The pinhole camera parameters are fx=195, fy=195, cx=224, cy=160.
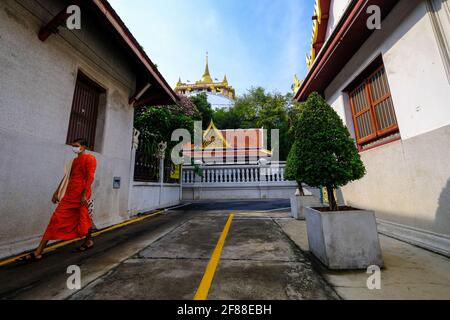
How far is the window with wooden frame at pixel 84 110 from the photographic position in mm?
4250

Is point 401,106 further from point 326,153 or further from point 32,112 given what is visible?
point 32,112

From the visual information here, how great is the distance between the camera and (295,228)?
4145 mm

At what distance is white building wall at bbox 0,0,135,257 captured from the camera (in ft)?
9.23

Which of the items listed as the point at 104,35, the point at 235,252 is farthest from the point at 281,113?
the point at 235,252

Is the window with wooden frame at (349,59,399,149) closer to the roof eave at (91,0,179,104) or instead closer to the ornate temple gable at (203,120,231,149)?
the roof eave at (91,0,179,104)

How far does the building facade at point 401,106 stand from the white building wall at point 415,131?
13mm

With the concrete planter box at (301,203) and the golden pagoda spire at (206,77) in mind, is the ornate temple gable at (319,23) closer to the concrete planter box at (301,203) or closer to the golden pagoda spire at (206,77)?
the concrete planter box at (301,203)

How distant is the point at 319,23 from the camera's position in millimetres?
6547

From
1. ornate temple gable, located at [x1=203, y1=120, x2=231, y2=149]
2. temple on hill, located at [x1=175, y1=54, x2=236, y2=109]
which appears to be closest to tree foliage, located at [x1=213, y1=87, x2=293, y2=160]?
ornate temple gable, located at [x1=203, y1=120, x2=231, y2=149]

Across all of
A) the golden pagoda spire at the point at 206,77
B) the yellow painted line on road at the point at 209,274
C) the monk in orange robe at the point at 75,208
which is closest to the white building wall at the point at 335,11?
the yellow painted line on road at the point at 209,274

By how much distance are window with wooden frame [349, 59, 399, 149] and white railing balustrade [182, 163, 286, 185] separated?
7.17 metres

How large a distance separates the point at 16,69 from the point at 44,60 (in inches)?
21.8

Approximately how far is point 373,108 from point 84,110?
6550 millimetres
